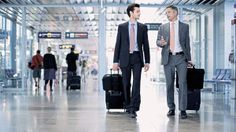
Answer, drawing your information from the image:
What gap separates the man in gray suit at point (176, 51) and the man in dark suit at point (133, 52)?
30 centimetres

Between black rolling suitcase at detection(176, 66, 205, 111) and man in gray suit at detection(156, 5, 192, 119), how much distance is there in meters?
0.42

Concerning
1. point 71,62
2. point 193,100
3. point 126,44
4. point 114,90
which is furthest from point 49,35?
point 126,44

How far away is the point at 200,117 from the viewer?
25.4 ft

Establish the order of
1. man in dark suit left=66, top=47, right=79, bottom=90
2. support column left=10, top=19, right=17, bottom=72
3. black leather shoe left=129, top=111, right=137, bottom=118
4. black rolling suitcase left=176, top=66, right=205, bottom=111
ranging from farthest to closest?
support column left=10, top=19, right=17, bottom=72
man in dark suit left=66, top=47, right=79, bottom=90
black rolling suitcase left=176, top=66, right=205, bottom=111
black leather shoe left=129, top=111, right=137, bottom=118

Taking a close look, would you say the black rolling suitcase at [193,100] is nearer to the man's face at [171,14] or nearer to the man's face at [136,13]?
the man's face at [171,14]

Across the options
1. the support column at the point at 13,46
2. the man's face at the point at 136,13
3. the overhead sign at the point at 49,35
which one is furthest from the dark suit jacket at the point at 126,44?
the support column at the point at 13,46

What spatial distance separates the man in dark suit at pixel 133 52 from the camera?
25.4 ft

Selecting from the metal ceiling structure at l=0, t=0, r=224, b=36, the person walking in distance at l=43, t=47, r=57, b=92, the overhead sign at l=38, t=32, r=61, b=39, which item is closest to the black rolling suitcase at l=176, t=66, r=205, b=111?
the person walking in distance at l=43, t=47, r=57, b=92

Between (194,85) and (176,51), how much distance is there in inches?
37.5

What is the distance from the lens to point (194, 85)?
8383mm

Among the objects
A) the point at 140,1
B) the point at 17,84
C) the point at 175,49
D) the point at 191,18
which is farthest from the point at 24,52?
the point at 175,49

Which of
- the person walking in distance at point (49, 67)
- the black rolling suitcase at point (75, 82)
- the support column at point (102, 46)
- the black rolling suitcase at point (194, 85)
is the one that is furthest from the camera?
the black rolling suitcase at point (75, 82)

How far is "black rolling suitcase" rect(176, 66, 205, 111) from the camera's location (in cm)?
820

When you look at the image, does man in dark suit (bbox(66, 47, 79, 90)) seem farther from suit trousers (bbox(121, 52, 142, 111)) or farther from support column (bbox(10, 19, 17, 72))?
suit trousers (bbox(121, 52, 142, 111))
